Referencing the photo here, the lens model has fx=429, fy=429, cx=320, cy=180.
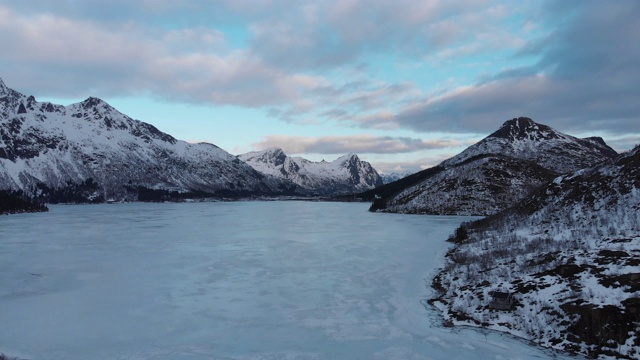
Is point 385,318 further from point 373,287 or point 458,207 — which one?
point 458,207

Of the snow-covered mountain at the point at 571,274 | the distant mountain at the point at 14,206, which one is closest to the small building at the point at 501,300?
the snow-covered mountain at the point at 571,274

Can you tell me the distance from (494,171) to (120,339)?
12909cm

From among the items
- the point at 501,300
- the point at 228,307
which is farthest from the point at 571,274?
the point at 228,307

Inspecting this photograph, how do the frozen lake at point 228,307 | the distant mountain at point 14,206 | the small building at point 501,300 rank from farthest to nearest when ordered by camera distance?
the distant mountain at point 14,206 < the small building at point 501,300 < the frozen lake at point 228,307

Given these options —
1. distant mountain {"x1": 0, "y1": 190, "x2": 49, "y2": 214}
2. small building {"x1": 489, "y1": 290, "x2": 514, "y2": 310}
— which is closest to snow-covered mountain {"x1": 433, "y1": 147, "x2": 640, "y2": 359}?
small building {"x1": 489, "y1": 290, "x2": 514, "y2": 310}

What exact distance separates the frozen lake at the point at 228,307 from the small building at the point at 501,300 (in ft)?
8.98

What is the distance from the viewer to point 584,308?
1886 centimetres

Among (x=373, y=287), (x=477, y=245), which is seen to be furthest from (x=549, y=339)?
(x=477, y=245)

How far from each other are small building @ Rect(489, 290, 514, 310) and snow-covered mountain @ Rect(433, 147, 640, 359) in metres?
0.27

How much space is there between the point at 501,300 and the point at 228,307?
15.0 meters

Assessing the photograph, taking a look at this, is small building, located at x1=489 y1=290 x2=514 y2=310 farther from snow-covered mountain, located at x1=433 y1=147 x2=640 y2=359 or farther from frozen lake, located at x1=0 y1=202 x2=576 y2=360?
frozen lake, located at x1=0 y1=202 x2=576 y2=360

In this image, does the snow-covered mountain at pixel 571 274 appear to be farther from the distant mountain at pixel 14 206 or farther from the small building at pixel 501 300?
the distant mountain at pixel 14 206

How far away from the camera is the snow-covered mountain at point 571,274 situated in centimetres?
1781

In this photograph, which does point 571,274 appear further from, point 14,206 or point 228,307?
point 14,206
